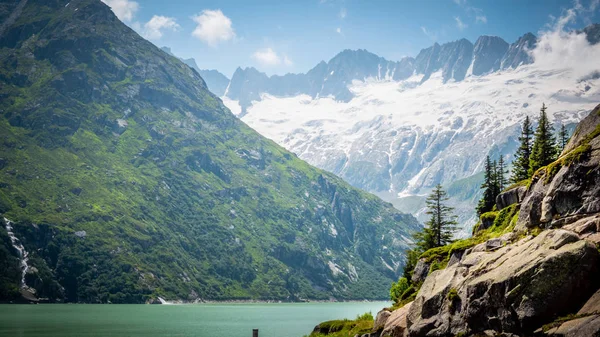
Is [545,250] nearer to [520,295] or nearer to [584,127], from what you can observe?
[520,295]

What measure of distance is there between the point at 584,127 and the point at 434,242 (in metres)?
58.4

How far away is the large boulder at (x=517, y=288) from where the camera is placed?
3238 centimetres

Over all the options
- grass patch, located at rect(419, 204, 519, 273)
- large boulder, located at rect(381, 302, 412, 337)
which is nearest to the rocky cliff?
large boulder, located at rect(381, 302, 412, 337)

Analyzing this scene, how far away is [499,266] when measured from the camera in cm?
3875

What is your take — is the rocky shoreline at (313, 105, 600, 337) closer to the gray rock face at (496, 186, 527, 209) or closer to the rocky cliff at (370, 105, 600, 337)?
the rocky cliff at (370, 105, 600, 337)

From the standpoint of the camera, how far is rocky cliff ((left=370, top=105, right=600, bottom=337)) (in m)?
32.3

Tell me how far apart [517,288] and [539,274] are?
1714 mm

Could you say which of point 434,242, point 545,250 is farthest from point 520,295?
point 434,242

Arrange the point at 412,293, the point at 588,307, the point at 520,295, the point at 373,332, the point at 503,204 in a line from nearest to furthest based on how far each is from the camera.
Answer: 1. the point at 588,307
2. the point at 520,295
3. the point at 373,332
4. the point at 412,293
5. the point at 503,204

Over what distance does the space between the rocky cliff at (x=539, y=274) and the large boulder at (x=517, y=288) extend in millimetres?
56

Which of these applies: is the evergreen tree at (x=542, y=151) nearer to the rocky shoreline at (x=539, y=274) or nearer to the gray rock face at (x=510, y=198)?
the gray rock face at (x=510, y=198)

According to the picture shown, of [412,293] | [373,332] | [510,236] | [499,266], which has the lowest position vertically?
[373,332]

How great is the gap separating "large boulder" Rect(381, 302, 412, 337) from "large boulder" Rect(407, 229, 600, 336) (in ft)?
15.1

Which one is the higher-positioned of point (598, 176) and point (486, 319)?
point (598, 176)
